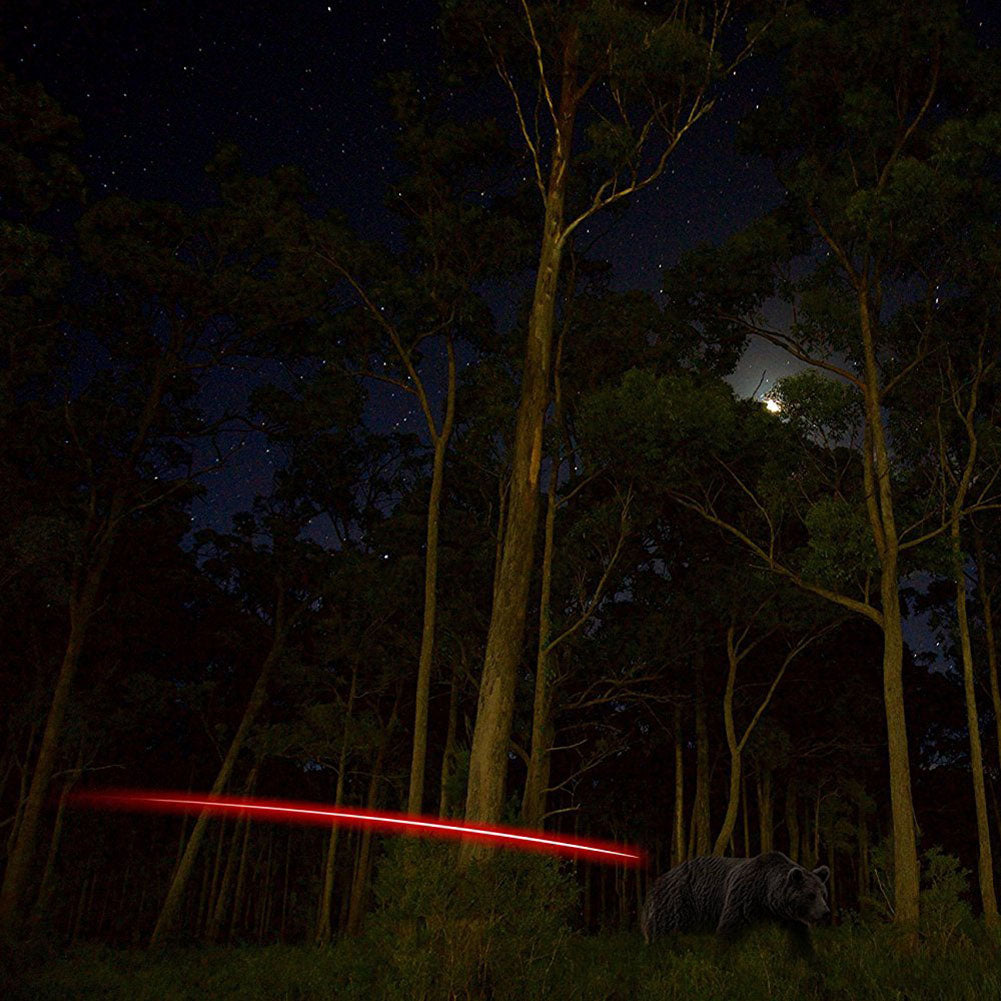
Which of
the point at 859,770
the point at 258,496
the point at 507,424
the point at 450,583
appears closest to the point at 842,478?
the point at 507,424

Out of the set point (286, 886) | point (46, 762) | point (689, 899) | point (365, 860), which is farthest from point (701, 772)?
point (286, 886)

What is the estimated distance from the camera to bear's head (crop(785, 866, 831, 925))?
9.54 metres

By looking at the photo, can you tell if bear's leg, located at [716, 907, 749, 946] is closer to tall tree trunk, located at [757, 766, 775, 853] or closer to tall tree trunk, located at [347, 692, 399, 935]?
tall tree trunk, located at [347, 692, 399, 935]

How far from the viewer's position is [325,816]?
49.2ft

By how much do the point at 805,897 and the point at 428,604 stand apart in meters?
10.1

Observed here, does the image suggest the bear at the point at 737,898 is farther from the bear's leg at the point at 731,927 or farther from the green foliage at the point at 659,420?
the green foliage at the point at 659,420

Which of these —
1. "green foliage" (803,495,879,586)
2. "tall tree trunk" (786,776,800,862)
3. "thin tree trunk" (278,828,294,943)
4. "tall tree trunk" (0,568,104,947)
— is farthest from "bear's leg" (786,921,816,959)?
"thin tree trunk" (278,828,294,943)

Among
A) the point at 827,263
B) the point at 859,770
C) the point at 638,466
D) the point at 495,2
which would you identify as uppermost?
the point at 495,2

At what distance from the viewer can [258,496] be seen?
29.6 m

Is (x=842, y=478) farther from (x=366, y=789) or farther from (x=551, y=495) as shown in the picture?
(x=366, y=789)

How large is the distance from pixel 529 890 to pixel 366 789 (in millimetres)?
34460

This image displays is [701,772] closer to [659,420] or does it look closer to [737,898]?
[659,420]

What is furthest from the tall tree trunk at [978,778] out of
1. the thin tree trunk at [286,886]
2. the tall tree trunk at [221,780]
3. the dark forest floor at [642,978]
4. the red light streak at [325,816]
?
the thin tree trunk at [286,886]

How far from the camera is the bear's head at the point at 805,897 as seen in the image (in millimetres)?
9539
